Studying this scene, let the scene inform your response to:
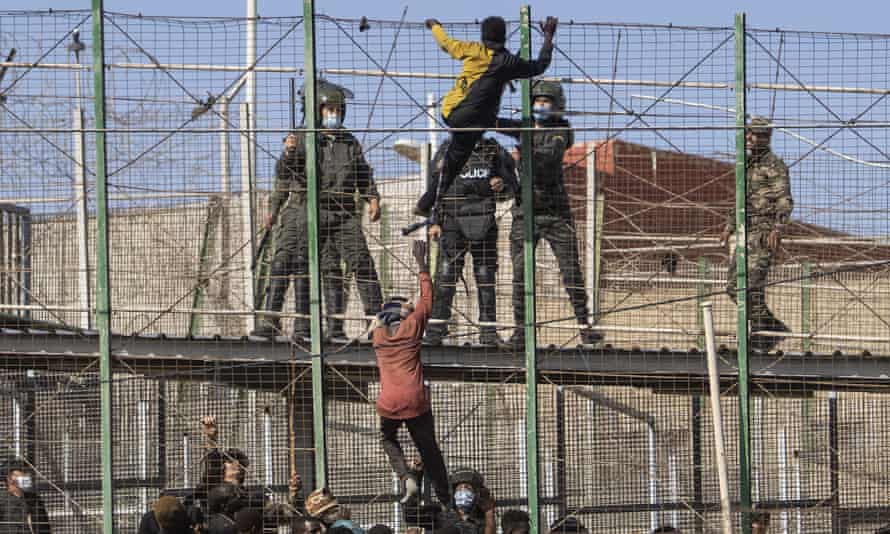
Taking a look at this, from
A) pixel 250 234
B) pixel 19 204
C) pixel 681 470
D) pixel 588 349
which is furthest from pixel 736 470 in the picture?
pixel 19 204

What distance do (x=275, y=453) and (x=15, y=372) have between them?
2.15m

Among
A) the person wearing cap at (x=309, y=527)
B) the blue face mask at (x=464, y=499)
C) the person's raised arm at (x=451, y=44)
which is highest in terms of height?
the person's raised arm at (x=451, y=44)

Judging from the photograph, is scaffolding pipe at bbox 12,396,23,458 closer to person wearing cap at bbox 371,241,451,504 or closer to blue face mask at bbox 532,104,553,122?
person wearing cap at bbox 371,241,451,504

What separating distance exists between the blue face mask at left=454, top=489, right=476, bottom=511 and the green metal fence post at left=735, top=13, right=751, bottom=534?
6.88ft

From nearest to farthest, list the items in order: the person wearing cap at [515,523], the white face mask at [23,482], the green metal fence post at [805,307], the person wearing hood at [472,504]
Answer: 1. the person wearing cap at [515,523]
2. the person wearing hood at [472,504]
3. the white face mask at [23,482]
4. the green metal fence post at [805,307]

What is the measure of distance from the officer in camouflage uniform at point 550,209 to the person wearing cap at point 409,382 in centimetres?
134

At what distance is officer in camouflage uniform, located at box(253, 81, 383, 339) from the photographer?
1397 centimetres

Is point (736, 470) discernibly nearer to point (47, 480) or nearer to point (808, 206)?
point (808, 206)

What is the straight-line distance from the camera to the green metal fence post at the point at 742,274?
13.5m

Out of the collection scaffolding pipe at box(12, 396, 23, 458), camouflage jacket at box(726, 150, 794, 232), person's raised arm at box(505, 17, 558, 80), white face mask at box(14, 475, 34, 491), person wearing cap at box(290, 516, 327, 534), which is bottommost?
person wearing cap at box(290, 516, 327, 534)

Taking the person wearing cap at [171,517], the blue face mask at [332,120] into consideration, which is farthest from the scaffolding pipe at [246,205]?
the person wearing cap at [171,517]

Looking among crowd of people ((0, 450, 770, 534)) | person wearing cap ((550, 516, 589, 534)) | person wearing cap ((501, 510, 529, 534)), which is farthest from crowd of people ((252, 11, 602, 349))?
Answer: person wearing cap ((501, 510, 529, 534))

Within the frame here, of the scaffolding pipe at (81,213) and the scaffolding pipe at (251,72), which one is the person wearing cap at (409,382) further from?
the scaffolding pipe at (81,213)

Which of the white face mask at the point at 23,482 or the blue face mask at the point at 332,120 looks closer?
the white face mask at the point at 23,482
